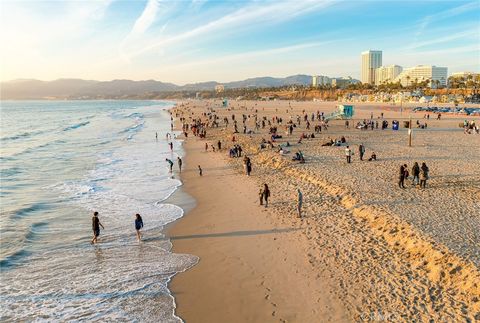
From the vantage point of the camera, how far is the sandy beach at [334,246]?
306 inches

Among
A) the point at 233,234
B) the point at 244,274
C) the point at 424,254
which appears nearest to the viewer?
the point at 424,254

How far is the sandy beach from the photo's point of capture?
7.77m

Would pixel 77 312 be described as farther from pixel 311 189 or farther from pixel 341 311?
pixel 311 189

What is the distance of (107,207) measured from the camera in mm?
15641

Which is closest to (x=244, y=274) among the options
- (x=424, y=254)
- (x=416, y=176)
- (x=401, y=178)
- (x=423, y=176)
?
(x=424, y=254)

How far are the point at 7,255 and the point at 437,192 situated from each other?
14.7 meters

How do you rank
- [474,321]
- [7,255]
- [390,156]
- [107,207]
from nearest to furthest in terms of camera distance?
[474,321] < [7,255] < [107,207] < [390,156]

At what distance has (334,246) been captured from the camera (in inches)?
415

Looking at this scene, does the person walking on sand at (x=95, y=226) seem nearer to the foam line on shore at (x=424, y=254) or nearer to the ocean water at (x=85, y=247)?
the ocean water at (x=85, y=247)

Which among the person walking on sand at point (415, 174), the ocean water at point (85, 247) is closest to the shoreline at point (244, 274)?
the ocean water at point (85, 247)

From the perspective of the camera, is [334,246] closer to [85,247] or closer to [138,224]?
[138,224]

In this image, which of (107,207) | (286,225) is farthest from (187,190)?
(286,225)

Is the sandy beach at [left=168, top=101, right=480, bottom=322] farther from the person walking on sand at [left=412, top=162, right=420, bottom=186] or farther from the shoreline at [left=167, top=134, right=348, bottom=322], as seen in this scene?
the person walking on sand at [left=412, top=162, right=420, bottom=186]

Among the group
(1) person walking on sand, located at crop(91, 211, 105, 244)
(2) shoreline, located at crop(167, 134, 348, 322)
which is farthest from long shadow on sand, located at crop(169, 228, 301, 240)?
(1) person walking on sand, located at crop(91, 211, 105, 244)
